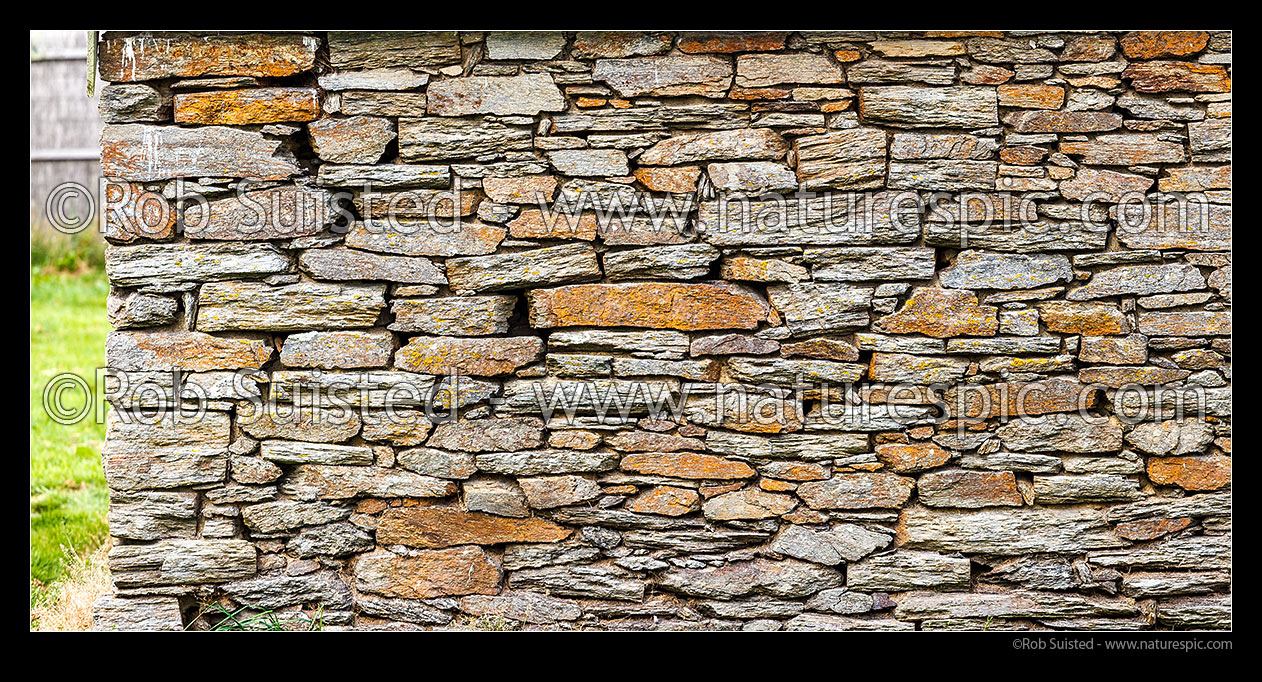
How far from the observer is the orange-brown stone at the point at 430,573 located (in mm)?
3127

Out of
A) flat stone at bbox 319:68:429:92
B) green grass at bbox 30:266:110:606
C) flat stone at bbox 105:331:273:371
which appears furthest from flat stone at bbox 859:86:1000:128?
green grass at bbox 30:266:110:606

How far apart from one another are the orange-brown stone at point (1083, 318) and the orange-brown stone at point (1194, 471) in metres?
0.51

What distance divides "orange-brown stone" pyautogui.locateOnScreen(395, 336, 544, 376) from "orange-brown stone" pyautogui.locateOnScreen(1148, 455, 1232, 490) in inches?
89.8

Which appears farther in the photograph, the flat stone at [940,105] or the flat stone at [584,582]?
the flat stone at [584,582]

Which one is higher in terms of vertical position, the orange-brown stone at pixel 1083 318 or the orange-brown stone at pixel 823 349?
the orange-brown stone at pixel 1083 318

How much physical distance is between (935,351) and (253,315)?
2.42m

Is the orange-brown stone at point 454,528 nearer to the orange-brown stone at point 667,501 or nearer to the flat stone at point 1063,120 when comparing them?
the orange-brown stone at point 667,501

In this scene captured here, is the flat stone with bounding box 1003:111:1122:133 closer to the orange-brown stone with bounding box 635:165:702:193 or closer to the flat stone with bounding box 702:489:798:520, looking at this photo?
the orange-brown stone with bounding box 635:165:702:193

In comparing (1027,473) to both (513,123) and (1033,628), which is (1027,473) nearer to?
(1033,628)

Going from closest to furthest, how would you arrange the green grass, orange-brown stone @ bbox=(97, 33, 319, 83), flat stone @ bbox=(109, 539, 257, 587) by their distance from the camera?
1. orange-brown stone @ bbox=(97, 33, 319, 83)
2. flat stone @ bbox=(109, 539, 257, 587)
3. the green grass

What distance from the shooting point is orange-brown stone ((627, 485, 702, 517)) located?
311cm

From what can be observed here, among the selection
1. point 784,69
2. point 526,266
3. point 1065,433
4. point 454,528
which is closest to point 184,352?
point 454,528

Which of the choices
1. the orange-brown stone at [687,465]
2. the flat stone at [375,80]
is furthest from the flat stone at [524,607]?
the flat stone at [375,80]

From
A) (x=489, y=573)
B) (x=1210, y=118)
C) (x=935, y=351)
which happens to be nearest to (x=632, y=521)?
(x=489, y=573)
